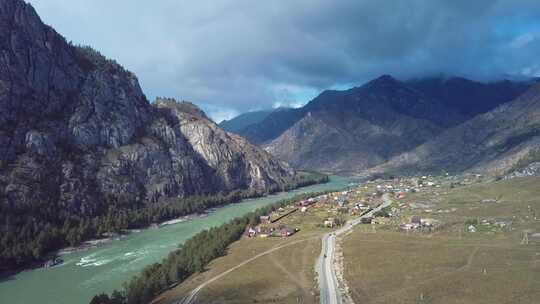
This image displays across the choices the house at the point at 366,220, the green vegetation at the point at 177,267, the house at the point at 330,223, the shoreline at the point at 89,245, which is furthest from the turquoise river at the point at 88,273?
the house at the point at 366,220


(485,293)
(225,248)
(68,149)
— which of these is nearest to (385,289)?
(485,293)

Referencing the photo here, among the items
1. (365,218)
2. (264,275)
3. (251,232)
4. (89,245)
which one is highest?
(89,245)

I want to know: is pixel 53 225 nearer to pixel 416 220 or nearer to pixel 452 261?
pixel 416 220

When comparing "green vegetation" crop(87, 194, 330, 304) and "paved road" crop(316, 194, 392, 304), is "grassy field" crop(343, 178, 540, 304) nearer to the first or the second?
"paved road" crop(316, 194, 392, 304)

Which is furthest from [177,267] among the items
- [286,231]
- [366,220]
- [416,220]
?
[416,220]

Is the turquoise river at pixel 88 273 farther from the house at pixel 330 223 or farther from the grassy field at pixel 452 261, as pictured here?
the grassy field at pixel 452 261

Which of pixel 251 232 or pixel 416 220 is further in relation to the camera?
pixel 416 220

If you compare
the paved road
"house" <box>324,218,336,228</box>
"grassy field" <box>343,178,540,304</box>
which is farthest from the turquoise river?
"grassy field" <box>343,178,540,304</box>

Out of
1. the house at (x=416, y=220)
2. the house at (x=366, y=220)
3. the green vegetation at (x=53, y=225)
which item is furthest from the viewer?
the house at (x=366, y=220)
